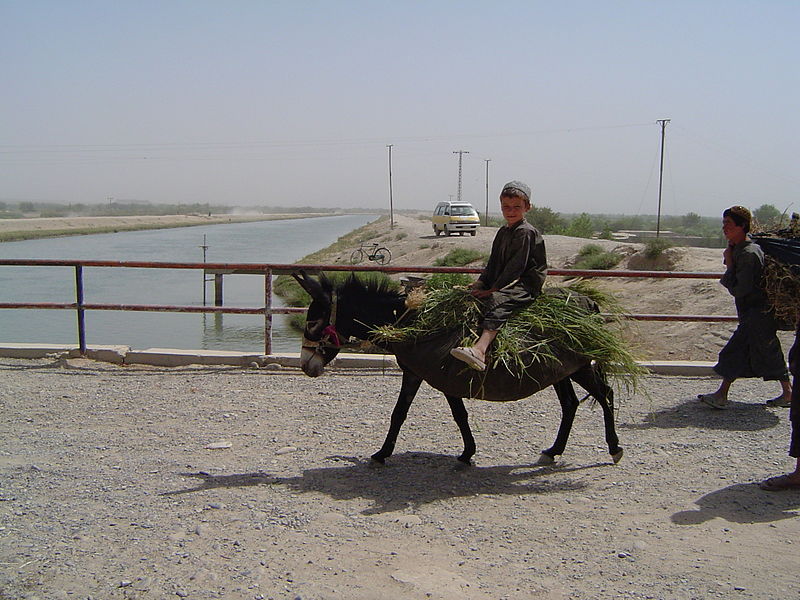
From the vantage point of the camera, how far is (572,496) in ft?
15.5

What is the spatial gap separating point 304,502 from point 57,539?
147 centimetres

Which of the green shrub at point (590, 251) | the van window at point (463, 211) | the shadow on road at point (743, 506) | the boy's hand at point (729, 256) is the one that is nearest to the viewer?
the shadow on road at point (743, 506)

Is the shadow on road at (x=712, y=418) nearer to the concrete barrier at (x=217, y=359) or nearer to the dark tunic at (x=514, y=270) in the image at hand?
the concrete barrier at (x=217, y=359)

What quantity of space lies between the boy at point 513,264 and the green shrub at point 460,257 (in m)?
25.8

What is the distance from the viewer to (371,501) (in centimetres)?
461

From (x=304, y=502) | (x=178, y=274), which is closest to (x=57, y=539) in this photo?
(x=304, y=502)

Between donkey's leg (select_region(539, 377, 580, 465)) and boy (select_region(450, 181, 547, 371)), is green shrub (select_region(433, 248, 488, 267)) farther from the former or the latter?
boy (select_region(450, 181, 547, 371))

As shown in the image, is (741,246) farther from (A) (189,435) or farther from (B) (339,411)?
(A) (189,435)

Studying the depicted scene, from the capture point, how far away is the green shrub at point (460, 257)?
3144 centimetres

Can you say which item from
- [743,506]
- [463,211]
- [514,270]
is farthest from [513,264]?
[463,211]

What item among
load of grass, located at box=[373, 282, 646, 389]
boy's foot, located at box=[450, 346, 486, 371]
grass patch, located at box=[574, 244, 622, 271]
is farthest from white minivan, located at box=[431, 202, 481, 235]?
boy's foot, located at box=[450, 346, 486, 371]

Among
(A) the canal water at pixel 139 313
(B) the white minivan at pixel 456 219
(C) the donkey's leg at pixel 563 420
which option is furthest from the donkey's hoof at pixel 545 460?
(B) the white minivan at pixel 456 219

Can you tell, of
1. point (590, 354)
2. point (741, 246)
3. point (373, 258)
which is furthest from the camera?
point (373, 258)

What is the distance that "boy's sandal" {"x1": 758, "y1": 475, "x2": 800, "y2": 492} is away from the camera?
470 cm
